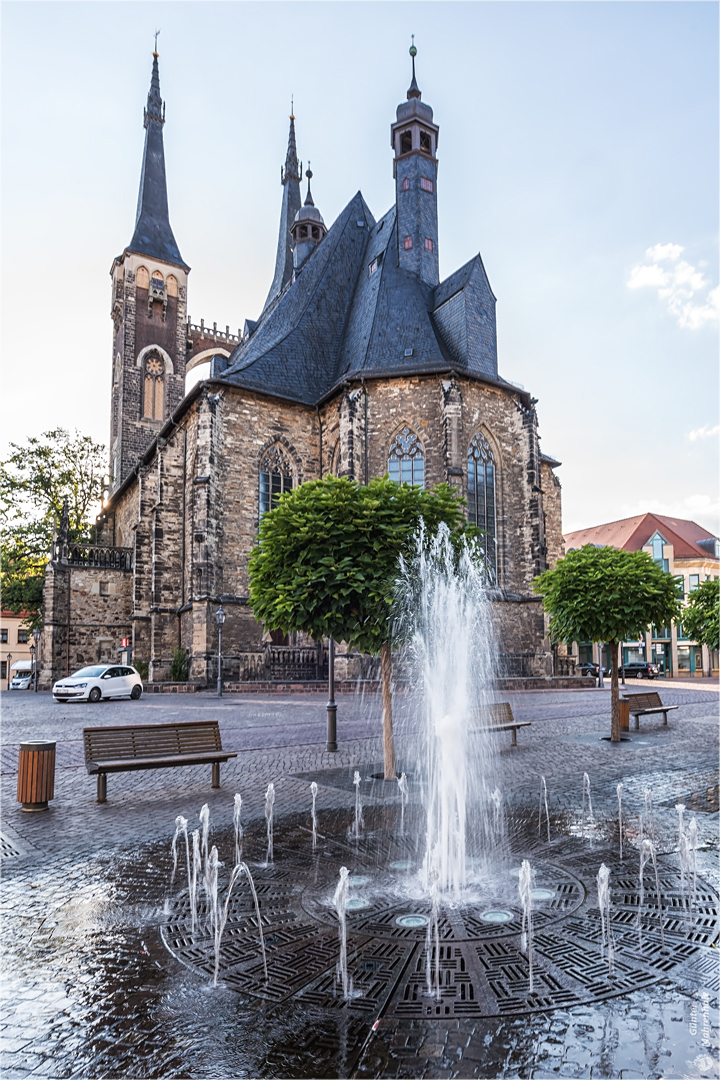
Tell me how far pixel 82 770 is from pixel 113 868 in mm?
5178

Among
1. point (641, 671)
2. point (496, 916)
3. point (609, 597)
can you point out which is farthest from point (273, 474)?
point (641, 671)

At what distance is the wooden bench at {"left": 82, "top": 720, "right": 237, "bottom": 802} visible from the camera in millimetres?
7988

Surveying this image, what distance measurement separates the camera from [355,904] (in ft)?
15.6

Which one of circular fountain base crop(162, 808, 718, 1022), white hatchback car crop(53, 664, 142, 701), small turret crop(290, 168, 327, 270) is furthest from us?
small turret crop(290, 168, 327, 270)

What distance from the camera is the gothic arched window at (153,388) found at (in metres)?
53.9

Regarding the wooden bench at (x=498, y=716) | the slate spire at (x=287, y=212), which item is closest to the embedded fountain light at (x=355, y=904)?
the wooden bench at (x=498, y=716)

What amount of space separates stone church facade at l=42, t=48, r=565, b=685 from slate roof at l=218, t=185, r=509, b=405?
10cm

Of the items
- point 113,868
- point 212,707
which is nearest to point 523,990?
point 113,868

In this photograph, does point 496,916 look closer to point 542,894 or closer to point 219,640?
point 542,894

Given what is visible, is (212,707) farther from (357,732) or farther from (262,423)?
(262,423)

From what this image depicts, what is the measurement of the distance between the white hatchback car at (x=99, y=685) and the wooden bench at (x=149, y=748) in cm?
1764

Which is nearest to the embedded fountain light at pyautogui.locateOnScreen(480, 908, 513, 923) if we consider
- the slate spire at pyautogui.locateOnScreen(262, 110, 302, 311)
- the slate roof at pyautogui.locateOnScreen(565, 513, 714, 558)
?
the slate spire at pyautogui.locateOnScreen(262, 110, 302, 311)

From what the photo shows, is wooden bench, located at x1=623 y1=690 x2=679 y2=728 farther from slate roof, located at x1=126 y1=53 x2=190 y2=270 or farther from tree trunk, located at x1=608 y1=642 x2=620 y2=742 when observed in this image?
slate roof, located at x1=126 y1=53 x2=190 y2=270

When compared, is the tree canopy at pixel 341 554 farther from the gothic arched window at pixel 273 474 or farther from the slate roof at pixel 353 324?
the gothic arched window at pixel 273 474
